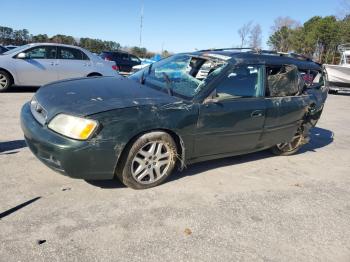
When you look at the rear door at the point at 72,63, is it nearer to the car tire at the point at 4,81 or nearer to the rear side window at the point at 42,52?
the rear side window at the point at 42,52

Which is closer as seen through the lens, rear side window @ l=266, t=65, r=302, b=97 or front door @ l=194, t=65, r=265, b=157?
front door @ l=194, t=65, r=265, b=157

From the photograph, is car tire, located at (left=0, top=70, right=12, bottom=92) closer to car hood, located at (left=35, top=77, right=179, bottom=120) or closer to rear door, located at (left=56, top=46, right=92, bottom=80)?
rear door, located at (left=56, top=46, right=92, bottom=80)

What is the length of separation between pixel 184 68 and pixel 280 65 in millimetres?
1452

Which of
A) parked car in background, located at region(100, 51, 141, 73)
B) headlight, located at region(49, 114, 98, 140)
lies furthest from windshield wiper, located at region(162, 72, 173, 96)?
parked car in background, located at region(100, 51, 141, 73)

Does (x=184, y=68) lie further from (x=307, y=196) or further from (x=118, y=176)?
(x=307, y=196)

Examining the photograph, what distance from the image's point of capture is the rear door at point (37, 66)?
9930 mm

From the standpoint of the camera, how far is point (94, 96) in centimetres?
391

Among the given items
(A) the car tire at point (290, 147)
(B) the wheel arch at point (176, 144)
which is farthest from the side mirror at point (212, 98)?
(A) the car tire at point (290, 147)

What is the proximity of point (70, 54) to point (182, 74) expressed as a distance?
671cm

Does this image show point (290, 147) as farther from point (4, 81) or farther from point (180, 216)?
point (4, 81)

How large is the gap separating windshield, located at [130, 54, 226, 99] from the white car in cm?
483

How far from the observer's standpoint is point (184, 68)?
194 inches

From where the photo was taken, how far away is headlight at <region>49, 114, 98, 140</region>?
347 cm

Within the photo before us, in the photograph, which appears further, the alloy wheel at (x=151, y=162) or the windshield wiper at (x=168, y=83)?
the windshield wiper at (x=168, y=83)
